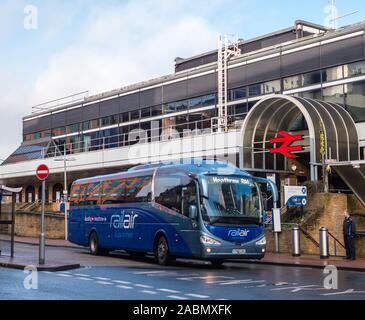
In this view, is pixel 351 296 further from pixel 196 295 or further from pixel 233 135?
pixel 233 135

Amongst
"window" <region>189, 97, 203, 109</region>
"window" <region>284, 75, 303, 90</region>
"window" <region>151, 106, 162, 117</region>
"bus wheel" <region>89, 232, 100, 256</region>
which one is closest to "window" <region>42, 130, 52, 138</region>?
"window" <region>151, 106, 162, 117</region>

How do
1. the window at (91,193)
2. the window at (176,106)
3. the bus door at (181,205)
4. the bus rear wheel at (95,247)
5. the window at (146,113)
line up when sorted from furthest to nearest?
the window at (146,113), the window at (176,106), the window at (91,193), the bus rear wheel at (95,247), the bus door at (181,205)

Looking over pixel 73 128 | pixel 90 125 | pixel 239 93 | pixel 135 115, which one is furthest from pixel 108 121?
pixel 239 93

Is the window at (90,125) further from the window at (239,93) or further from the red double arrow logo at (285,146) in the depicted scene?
the red double arrow logo at (285,146)

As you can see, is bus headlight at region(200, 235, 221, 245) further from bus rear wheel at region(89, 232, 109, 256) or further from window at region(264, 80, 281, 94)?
window at region(264, 80, 281, 94)

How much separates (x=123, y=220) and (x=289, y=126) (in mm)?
15361

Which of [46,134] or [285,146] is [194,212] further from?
[46,134]

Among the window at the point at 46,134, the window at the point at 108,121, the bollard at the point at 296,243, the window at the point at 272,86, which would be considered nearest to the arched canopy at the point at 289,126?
the window at the point at 272,86

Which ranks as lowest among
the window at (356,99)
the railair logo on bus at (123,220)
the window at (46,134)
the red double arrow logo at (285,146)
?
the railair logo on bus at (123,220)

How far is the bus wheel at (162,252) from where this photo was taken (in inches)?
819

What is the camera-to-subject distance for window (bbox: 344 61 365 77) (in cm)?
3259

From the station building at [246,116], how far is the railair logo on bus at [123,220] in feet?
34.5

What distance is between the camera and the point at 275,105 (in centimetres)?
3334

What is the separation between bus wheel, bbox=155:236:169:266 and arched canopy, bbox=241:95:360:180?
11125 millimetres
